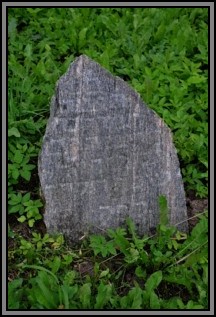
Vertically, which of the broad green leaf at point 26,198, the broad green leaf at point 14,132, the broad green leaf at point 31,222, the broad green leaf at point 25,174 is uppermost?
the broad green leaf at point 14,132

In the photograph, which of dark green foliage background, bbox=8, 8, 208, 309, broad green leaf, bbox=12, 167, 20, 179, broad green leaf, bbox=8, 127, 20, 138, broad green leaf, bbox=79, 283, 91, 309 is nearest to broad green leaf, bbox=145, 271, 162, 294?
dark green foliage background, bbox=8, 8, 208, 309

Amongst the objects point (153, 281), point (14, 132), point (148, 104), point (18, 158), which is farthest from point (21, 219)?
point (148, 104)

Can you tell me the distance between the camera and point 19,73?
4.02m

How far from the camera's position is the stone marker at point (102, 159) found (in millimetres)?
3053

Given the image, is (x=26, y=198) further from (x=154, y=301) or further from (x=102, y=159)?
(x=154, y=301)

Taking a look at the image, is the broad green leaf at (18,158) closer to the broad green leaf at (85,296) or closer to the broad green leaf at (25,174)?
the broad green leaf at (25,174)

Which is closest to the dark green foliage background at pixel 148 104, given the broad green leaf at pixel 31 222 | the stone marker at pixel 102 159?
A: the broad green leaf at pixel 31 222

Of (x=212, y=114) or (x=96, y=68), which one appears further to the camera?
(x=212, y=114)

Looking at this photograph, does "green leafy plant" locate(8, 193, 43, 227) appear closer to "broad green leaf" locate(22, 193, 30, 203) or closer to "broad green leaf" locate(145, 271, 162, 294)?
"broad green leaf" locate(22, 193, 30, 203)

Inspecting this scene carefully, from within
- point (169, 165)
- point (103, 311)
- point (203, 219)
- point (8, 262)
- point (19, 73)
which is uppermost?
point (19, 73)

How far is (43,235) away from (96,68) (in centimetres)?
106

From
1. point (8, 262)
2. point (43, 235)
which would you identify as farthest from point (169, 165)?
point (8, 262)

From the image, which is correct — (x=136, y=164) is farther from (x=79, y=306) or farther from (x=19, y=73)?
(x=19, y=73)

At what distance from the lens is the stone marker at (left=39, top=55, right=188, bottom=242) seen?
305 centimetres
